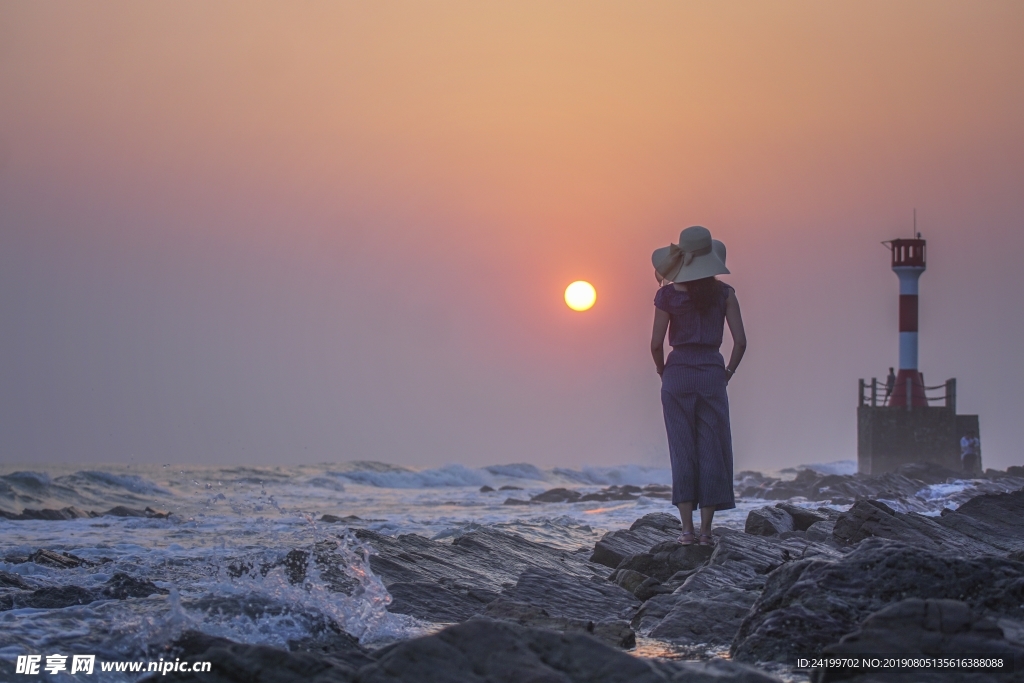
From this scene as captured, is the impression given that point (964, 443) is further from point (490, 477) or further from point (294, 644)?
point (294, 644)

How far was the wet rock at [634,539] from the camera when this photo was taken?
25.8 ft

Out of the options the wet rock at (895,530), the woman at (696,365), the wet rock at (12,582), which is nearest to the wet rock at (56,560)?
the wet rock at (12,582)

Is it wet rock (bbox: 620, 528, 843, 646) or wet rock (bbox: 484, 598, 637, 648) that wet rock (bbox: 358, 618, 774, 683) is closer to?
wet rock (bbox: 484, 598, 637, 648)

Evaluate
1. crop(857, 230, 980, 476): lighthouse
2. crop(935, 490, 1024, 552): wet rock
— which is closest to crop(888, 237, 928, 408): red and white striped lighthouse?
crop(857, 230, 980, 476): lighthouse

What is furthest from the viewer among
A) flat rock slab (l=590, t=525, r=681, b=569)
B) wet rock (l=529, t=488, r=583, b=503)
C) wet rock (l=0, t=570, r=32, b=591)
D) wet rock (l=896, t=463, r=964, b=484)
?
wet rock (l=529, t=488, r=583, b=503)

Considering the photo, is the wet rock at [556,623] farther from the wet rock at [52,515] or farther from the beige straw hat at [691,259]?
the wet rock at [52,515]

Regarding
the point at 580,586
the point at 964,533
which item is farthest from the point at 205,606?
the point at 964,533

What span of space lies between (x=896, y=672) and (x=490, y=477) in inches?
1704

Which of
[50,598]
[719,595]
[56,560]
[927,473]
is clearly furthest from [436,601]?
[927,473]

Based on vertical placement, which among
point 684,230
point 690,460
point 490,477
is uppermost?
point 684,230

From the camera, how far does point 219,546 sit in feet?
39.8

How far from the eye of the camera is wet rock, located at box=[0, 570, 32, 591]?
7.10 metres

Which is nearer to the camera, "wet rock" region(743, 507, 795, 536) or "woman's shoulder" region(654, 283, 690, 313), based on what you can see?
"woman's shoulder" region(654, 283, 690, 313)

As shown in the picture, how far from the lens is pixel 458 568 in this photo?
7250 millimetres
